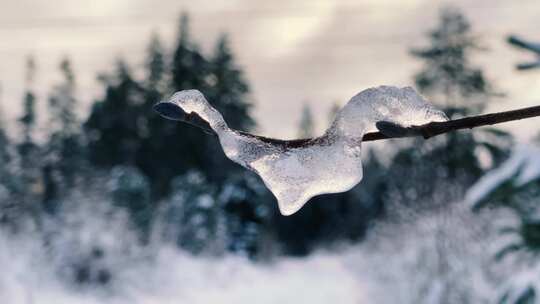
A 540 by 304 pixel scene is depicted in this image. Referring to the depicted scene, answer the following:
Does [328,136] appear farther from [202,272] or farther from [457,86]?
[457,86]

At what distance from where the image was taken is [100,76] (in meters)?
30.4

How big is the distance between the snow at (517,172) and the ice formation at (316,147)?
3.04 m

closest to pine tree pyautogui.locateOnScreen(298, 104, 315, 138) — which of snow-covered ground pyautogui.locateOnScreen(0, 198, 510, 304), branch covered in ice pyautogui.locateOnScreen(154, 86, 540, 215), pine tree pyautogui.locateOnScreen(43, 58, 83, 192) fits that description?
pine tree pyautogui.locateOnScreen(43, 58, 83, 192)

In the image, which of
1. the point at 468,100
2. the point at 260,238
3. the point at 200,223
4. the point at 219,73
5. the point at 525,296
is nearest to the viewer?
the point at 525,296

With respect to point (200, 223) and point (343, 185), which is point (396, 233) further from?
point (343, 185)

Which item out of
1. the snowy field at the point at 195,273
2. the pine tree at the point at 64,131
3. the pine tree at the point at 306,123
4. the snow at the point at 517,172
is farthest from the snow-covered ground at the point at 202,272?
the pine tree at the point at 306,123

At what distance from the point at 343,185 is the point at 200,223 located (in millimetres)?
19341

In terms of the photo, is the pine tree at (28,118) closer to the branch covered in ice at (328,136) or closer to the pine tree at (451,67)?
the pine tree at (451,67)

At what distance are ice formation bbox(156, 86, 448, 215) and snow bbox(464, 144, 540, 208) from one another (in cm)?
304

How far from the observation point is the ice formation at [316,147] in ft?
1.33

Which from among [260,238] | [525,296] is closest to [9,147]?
[260,238]

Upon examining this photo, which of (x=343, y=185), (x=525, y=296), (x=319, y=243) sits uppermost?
(x=343, y=185)

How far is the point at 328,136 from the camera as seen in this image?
1.40 feet

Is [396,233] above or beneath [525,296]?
beneath
